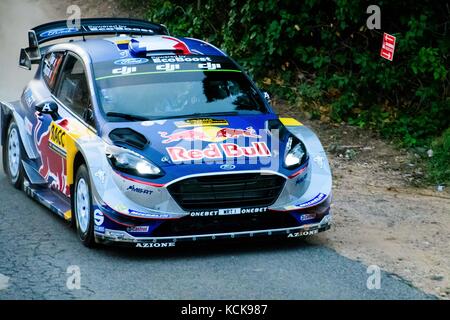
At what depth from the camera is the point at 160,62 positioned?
386 inches

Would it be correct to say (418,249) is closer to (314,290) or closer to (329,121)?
(314,290)

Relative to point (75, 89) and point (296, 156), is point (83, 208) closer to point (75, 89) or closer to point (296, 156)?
point (75, 89)

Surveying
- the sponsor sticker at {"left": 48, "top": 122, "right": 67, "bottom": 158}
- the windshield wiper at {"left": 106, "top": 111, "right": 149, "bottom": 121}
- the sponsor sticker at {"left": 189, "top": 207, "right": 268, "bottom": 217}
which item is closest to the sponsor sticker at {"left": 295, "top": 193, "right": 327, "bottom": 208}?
the sponsor sticker at {"left": 189, "top": 207, "right": 268, "bottom": 217}

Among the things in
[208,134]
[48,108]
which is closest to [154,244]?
[208,134]

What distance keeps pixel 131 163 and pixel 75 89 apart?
181cm

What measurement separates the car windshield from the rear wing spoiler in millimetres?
2092

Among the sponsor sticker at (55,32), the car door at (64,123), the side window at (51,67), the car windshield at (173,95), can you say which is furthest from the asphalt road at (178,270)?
the sponsor sticker at (55,32)

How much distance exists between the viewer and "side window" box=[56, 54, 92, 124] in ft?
31.3

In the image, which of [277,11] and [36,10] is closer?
[277,11]

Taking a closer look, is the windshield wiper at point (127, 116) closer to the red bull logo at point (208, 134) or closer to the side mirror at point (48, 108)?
the red bull logo at point (208, 134)

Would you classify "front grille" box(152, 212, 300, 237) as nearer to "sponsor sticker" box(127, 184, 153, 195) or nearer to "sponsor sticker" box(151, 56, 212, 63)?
"sponsor sticker" box(127, 184, 153, 195)

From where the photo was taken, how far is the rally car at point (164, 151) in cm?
835
